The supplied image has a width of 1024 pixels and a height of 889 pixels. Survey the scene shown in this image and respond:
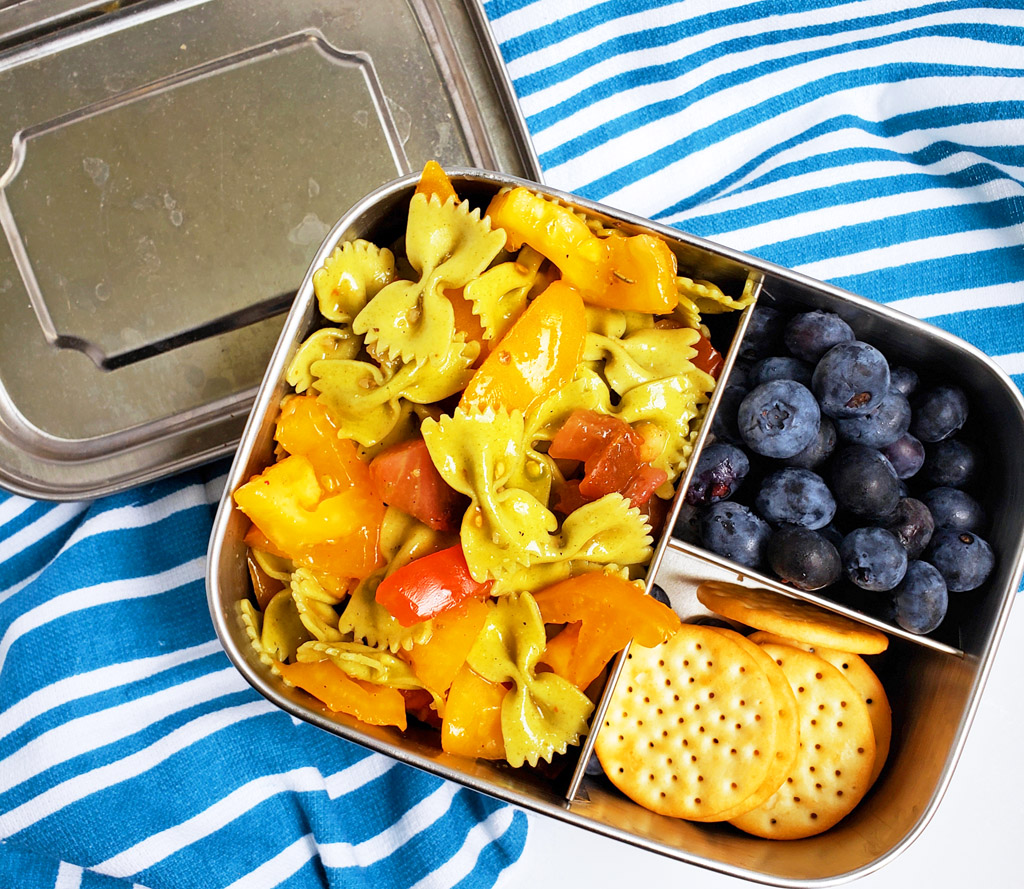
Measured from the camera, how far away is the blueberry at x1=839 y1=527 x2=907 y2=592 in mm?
1334

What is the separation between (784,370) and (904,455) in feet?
0.82

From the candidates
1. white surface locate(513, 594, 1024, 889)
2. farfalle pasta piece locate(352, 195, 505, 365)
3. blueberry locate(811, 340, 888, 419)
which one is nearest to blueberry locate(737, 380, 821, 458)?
blueberry locate(811, 340, 888, 419)

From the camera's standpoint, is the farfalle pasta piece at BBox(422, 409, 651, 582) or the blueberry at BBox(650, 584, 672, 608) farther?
the blueberry at BBox(650, 584, 672, 608)

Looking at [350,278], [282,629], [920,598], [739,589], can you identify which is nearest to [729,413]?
[739,589]

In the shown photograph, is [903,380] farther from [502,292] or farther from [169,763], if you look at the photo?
[169,763]

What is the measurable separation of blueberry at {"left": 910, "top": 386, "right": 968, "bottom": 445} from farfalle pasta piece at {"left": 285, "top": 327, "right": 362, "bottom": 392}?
0.95m

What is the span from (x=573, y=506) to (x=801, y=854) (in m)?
0.74

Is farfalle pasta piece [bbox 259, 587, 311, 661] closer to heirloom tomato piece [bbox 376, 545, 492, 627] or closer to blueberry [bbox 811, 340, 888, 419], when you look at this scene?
heirloom tomato piece [bbox 376, 545, 492, 627]

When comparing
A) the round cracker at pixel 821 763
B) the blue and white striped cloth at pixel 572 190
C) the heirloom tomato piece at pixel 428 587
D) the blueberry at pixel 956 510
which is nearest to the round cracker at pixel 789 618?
the round cracker at pixel 821 763

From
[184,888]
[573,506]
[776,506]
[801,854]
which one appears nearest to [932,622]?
[776,506]

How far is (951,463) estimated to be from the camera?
4.73 feet

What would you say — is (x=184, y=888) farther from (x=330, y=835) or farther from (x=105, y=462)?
(x=105, y=462)

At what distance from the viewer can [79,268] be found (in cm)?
154

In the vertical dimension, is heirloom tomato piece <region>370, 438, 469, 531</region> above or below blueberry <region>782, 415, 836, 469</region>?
above
